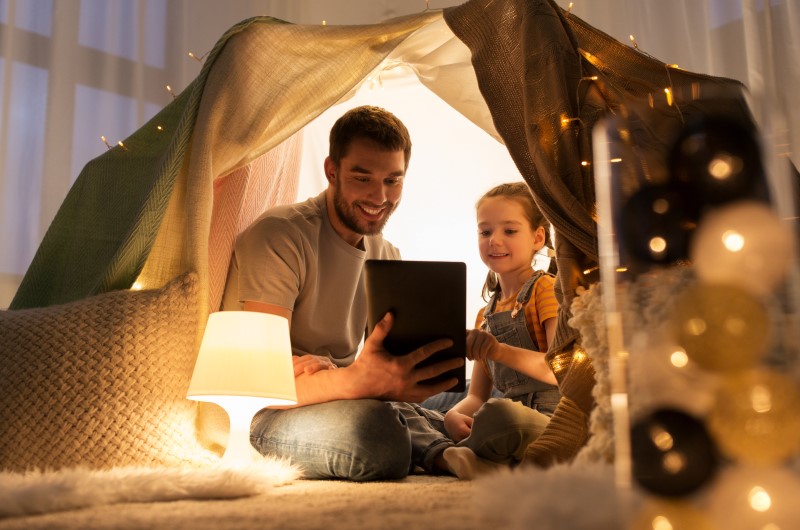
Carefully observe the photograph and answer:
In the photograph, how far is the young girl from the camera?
4.58 ft

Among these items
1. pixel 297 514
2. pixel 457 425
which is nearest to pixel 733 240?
pixel 297 514

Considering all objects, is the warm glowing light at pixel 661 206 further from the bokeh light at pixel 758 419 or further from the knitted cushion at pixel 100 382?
the knitted cushion at pixel 100 382

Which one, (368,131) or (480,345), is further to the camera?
(368,131)

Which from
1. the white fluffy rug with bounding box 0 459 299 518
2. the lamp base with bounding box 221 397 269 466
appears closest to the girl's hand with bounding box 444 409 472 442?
the lamp base with bounding box 221 397 269 466

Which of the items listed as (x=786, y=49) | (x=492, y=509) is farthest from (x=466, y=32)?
(x=786, y=49)

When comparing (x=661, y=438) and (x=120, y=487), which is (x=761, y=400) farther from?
(x=120, y=487)

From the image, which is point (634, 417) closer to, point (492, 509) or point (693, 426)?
point (693, 426)

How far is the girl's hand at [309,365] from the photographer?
5.05ft

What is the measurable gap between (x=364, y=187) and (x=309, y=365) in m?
0.46

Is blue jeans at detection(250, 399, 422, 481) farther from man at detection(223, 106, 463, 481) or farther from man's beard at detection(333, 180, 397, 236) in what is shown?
man's beard at detection(333, 180, 397, 236)

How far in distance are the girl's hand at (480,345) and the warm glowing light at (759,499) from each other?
1.03 meters

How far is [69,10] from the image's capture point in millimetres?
2691

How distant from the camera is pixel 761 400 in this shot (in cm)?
56

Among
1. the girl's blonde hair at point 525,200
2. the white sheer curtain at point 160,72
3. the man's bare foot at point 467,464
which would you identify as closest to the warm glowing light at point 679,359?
the man's bare foot at point 467,464
